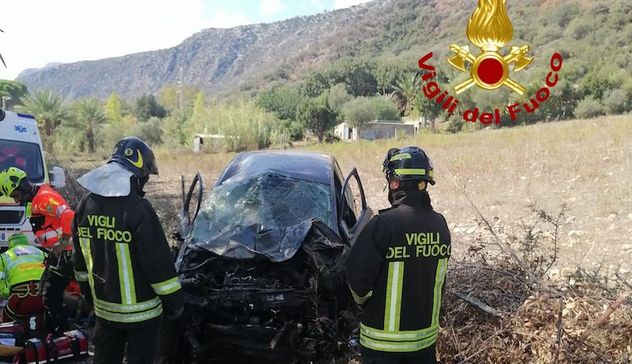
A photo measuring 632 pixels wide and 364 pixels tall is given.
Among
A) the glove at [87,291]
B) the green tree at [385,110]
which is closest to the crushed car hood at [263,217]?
the glove at [87,291]

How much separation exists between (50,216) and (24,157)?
279 cm

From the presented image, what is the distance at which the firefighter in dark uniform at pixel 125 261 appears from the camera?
2896 millimetres

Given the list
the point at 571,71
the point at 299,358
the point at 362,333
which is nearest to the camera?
the point at 362,333

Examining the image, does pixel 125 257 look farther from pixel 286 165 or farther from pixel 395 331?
pixel 286 165

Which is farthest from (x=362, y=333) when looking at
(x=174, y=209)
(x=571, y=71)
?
(x=571, y=71)

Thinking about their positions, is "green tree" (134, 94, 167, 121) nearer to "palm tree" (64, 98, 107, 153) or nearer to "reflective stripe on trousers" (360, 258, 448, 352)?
"palm tree" (64, 98, 107, 153)

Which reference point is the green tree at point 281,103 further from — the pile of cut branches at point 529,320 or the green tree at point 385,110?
the pile of cut branches at point 529,320

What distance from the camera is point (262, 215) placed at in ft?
15.0

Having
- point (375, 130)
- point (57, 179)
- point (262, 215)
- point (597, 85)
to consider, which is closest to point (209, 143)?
point (375, 130)

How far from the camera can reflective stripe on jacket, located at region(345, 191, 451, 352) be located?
2.49 metres

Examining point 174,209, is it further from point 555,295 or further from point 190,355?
point 555,295

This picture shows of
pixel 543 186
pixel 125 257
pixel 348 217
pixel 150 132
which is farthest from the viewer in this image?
pixel 150 132

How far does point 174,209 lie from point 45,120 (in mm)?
24862

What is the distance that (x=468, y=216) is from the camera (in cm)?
983
